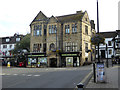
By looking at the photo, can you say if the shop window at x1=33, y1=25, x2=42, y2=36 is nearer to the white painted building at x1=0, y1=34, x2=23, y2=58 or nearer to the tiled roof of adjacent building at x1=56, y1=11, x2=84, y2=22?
the tiled roof of adjacent building at x1=56, y1=11, x2=84, y2=22

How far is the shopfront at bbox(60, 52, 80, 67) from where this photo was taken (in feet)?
108

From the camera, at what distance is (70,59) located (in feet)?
111

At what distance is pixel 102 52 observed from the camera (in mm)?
47938

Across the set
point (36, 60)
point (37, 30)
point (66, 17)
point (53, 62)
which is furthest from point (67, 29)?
point (36, 60)

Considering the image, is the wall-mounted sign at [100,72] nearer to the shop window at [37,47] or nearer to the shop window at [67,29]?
the shop window at [67,29]

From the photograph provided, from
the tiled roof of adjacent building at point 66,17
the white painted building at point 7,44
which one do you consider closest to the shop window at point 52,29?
the tiled roof of adjacent building at point 66,17

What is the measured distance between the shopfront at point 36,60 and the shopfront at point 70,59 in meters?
4.82

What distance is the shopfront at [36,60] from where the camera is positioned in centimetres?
3669

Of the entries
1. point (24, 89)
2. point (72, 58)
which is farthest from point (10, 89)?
point (72, 58)

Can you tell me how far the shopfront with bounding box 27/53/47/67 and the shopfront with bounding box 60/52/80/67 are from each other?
4823 mm

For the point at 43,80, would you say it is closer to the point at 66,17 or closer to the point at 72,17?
the point at 72,17

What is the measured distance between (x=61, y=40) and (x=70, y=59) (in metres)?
5.08

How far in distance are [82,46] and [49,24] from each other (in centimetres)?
966

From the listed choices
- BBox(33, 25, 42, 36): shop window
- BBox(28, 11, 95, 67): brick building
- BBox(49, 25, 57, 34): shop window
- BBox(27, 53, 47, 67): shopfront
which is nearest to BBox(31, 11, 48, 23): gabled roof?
BBox(28, 11, 95, 67): brick building
